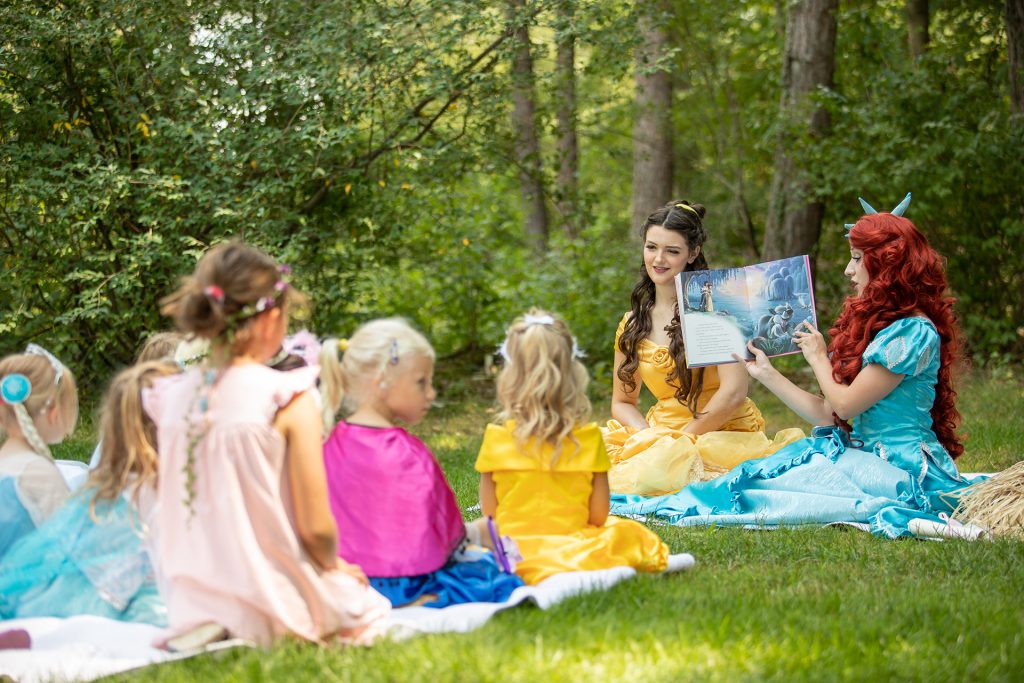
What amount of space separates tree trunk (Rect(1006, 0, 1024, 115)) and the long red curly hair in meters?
5.33

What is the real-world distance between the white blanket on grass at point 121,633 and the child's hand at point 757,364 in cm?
159

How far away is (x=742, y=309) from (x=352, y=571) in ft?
8.54

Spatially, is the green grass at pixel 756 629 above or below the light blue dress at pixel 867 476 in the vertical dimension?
below

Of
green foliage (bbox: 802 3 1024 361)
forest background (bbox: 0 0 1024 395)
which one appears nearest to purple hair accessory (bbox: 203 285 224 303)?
forest background (bbox: 0 0 1024 395)

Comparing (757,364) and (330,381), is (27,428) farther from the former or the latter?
(757,364)

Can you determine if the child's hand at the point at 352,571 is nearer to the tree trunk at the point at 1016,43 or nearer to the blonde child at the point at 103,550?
the blonde child at the point at 103,550

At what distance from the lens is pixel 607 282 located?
1077 centimetres

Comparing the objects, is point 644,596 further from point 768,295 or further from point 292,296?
point 768,295

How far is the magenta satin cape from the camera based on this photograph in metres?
3.60

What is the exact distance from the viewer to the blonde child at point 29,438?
3.76 metres

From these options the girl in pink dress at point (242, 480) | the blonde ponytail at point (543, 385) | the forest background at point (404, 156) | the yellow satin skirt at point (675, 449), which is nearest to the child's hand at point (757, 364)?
the yellow satin skirt at point (675, 449)

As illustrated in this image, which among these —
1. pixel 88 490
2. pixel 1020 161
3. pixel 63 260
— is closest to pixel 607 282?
pixel 1020 161

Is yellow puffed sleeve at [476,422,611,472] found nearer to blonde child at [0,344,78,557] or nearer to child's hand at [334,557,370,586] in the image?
child's hand at [334,557,370,586]

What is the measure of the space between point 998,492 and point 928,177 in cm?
618
